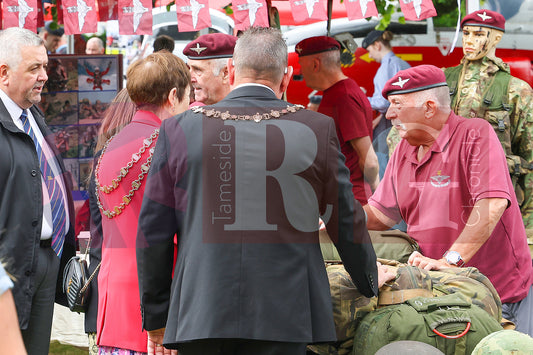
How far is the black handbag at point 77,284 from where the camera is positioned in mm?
3768

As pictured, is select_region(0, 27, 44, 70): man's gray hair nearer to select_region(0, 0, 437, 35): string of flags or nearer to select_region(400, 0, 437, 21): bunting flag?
select_region(0, 0, 437, 35): string of flags

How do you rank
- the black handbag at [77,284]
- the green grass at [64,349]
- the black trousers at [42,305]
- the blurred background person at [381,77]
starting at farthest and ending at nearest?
the blurred background person at [381,77] → the green grass at [64,349] → the black trousers at [42,305] → the black handbag at [77,284]

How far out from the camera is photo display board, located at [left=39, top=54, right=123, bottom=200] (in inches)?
259

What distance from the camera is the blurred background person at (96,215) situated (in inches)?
148

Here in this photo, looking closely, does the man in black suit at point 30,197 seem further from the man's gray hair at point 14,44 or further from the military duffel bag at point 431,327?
the military duffel bag at point 431,327

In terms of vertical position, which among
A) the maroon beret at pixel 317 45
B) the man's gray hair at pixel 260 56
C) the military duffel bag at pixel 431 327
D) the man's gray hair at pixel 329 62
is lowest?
the military duffel bag at pixel 431 327

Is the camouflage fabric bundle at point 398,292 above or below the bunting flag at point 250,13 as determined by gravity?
below

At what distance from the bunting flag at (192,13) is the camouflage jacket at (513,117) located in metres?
2.16

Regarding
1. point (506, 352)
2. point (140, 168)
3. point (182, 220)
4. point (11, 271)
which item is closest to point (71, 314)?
point (11, 271)

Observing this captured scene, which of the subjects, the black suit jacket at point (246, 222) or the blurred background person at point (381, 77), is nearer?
the black suit jacket at point (246, 222)

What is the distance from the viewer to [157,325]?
313cm

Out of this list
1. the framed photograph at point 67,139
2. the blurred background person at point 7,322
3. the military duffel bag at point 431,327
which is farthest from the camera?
the framed photograph at point 67,139

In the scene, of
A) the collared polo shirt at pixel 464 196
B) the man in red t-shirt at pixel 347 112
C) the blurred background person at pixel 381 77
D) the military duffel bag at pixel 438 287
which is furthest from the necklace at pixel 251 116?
the blurred background person at pixel 381 77

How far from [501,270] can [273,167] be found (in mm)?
1974
